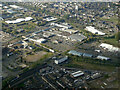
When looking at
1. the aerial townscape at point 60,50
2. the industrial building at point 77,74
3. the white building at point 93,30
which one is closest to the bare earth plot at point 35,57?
the aerial townscape at point 60,50

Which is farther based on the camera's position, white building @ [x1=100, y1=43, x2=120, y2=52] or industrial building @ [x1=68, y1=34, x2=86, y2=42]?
industrial building @ [x1=68, y1=34, x2=86, y2=42]

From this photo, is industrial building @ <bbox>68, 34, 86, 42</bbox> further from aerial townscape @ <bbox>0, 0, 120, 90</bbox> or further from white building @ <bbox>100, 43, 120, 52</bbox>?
white building @ <bbox>100, 43, 120, 52</bbox>

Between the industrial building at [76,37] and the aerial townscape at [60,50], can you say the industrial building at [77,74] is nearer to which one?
the aerial townscape at [60,50]

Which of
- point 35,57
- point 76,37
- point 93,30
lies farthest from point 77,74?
point 93,30

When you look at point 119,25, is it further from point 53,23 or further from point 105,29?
point 53,23

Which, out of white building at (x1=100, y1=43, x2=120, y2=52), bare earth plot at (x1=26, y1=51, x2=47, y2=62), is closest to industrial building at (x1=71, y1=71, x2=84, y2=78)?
bare earth plot at (x1=26, y1=51, x2=47, y2=62)

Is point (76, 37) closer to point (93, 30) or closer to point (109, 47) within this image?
point (93, 30)

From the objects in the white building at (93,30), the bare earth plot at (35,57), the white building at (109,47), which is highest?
the white building at (93,30)

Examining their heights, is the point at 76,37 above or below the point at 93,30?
below
